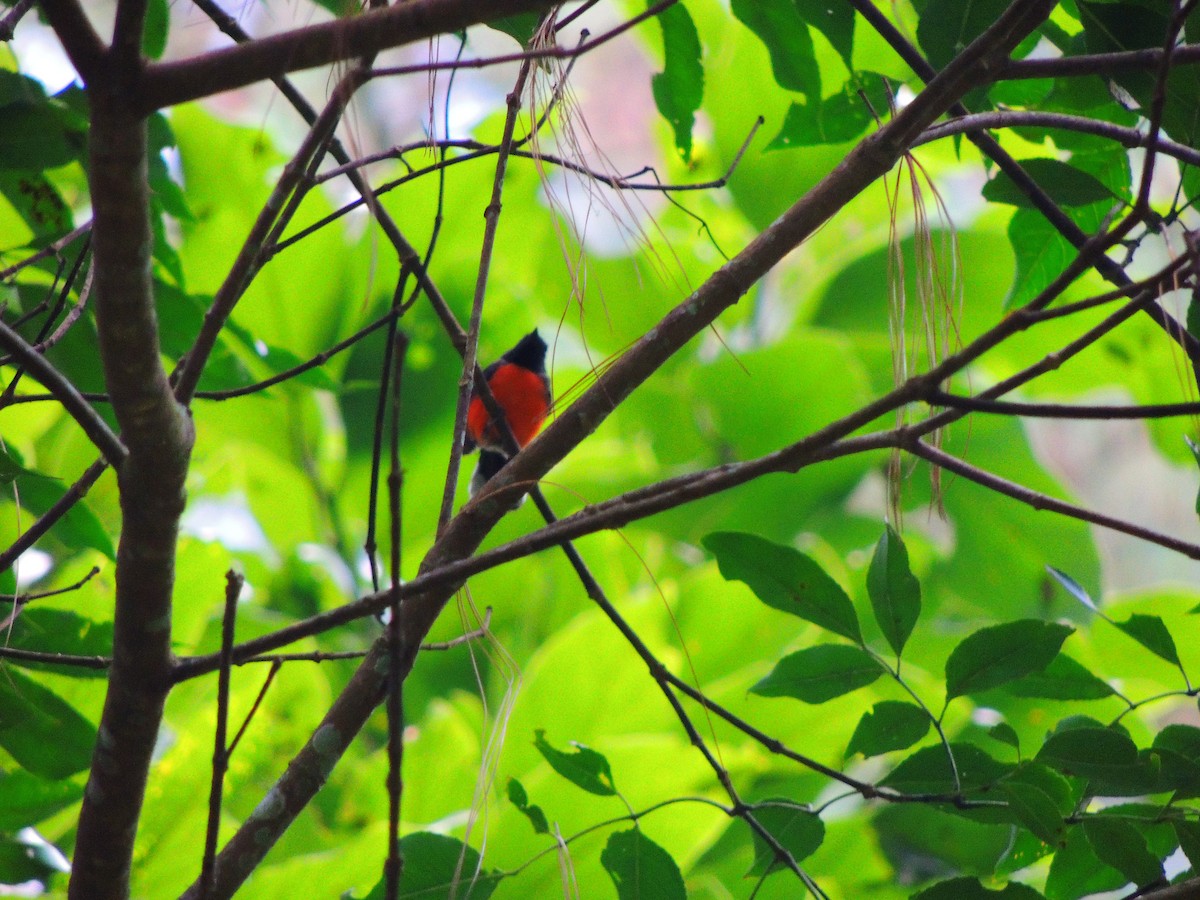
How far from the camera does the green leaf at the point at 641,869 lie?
964mm

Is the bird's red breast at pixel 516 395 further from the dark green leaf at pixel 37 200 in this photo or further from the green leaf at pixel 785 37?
the green leaf at pixel 785 37

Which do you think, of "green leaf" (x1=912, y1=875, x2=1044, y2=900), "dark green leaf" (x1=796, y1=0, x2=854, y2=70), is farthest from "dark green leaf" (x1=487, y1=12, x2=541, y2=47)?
"green leaf" (x1=912, y1=875, x2=1044, y2=900)

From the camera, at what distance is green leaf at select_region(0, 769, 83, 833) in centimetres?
113

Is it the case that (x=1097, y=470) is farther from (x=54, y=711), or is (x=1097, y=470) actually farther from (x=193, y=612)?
(x=54, y=711)

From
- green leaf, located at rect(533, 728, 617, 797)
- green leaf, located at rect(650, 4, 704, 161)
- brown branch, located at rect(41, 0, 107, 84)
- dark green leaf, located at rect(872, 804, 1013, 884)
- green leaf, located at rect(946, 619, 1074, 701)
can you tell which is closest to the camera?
brown branch, located at rect(41, 0, 107, 84)

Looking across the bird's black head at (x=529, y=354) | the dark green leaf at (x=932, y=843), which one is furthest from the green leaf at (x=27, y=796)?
the bird's black head at (x=529, y=354)

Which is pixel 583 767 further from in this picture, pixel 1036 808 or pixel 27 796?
pixel 27 796

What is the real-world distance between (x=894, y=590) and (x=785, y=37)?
567 millimetres

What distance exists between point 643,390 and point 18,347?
2414 mm

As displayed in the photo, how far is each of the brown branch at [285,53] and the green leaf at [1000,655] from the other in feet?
2.07

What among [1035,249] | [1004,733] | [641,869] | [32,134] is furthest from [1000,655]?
[32,134]

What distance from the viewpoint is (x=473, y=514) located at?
950 mm

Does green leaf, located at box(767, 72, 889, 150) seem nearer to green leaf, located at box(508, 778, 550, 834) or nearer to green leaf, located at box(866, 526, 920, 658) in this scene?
green leaf, located at box(866, 526, 920, 658)

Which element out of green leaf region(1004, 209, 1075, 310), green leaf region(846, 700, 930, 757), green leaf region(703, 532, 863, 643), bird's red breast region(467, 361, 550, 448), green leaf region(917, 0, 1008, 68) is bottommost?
green leaf region(846, 700, 930, 757)
